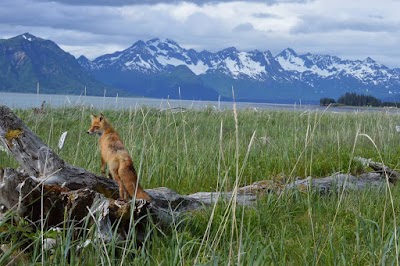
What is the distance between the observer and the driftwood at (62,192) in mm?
4133

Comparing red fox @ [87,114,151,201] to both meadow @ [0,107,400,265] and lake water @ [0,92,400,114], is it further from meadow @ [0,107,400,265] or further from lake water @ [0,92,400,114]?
lake water @ [0,92,400,114]

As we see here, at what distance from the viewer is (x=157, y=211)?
4750mm

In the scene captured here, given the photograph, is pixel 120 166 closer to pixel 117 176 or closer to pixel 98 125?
pixel 117 176

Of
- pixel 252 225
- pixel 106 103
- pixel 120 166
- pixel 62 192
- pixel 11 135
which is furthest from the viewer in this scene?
pixel 106 103

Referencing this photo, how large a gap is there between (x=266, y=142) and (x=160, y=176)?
137 inches

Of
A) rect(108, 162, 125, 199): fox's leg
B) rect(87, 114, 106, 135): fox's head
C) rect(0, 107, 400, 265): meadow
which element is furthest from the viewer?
rect(87, 114, 106, 135): fox's head

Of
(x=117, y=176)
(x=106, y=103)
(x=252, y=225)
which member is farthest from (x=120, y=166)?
(x=106, y=103)

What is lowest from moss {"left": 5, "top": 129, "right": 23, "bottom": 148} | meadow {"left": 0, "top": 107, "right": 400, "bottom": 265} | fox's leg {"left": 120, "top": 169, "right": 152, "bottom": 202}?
meadow {"left": 0, "top": 107, "right": 400, "bottom": 265}

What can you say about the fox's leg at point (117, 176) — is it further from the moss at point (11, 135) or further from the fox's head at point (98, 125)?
the fox's head at point (98, 125)

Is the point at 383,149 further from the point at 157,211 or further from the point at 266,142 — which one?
the point at 157,211

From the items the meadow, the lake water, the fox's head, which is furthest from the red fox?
the lake water

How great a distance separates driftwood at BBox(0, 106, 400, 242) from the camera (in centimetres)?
413

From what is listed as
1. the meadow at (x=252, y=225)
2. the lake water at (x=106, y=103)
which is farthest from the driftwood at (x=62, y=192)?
the lake water at (x=106, y=103)

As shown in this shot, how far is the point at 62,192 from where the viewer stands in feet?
14.6
